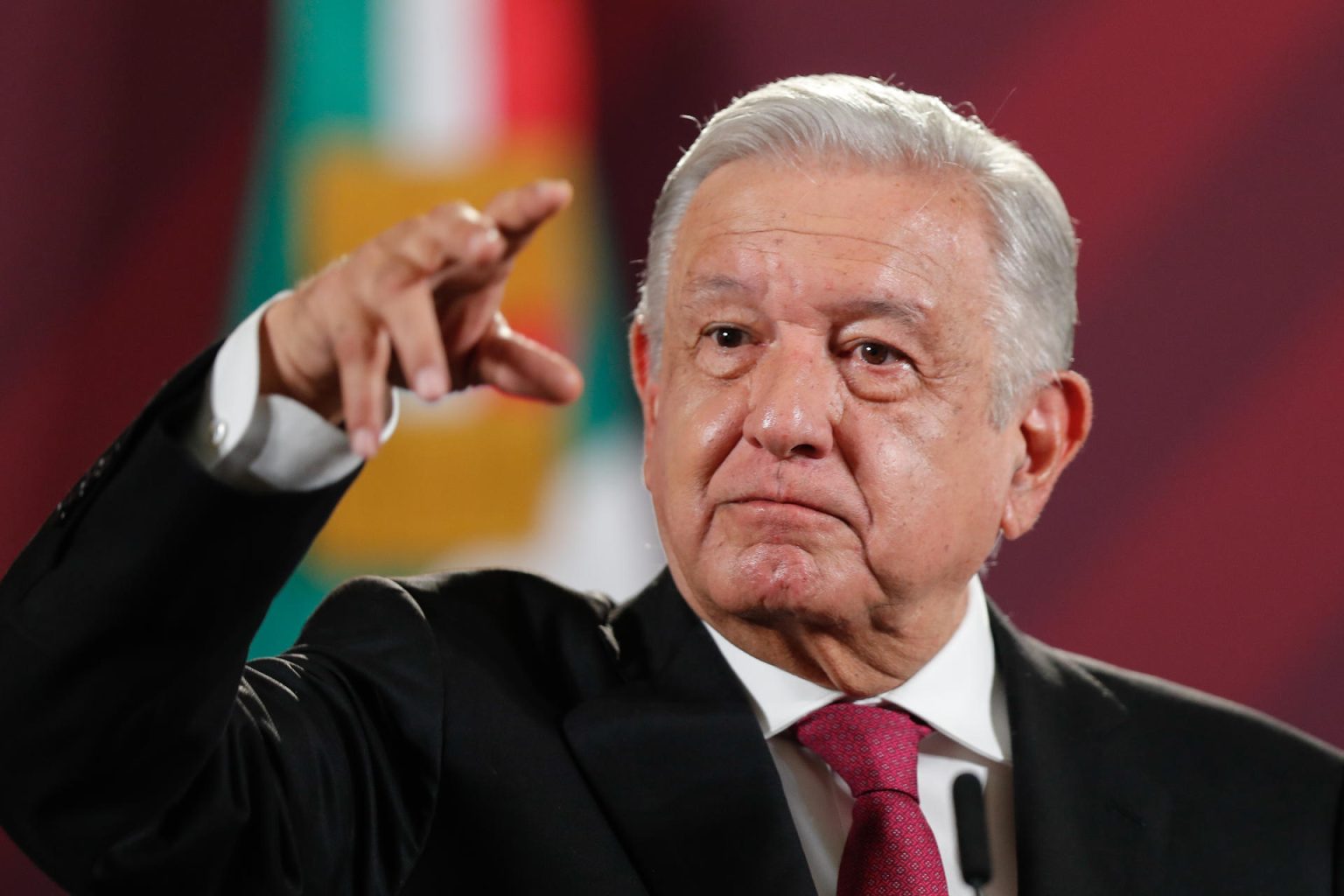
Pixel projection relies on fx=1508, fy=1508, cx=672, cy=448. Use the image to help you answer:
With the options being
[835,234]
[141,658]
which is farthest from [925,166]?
A: [141,658]

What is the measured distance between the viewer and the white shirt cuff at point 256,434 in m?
1.14

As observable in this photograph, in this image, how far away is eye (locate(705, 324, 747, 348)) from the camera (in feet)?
5.63

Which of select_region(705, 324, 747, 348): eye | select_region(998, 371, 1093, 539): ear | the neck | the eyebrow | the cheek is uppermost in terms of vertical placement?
the eyebrow

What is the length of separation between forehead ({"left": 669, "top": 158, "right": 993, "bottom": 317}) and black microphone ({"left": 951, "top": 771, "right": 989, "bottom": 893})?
0.55m

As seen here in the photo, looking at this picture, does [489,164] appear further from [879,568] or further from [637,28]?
[879,568]

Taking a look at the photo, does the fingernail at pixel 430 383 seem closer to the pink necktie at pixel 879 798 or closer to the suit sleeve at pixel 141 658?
the suit sleeve at pixel 141 658

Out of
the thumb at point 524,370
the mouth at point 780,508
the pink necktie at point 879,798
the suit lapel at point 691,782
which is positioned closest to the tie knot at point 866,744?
the pink necktie at point 879,798

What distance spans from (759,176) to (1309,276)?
1495 millimetres

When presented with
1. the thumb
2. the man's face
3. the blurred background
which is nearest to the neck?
the man's face

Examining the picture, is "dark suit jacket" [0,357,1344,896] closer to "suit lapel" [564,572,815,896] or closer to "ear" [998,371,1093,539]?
"suit lapel" [564,572,815,896]

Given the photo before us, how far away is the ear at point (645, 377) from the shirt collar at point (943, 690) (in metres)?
0.29

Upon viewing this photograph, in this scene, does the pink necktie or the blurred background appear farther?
the blurred background

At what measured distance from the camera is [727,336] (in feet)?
5.65

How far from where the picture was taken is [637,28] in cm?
296
